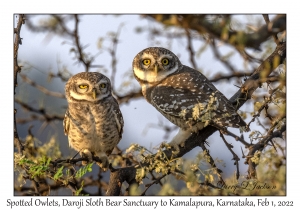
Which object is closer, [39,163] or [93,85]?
[39,163]

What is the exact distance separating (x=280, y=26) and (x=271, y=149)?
3.73ft

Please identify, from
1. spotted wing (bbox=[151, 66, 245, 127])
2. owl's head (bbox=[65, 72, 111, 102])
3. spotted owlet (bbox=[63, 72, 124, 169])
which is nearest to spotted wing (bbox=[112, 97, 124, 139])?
spotted owlet (bbox=[63, 72, 124, 169])

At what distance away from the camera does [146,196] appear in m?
2.29

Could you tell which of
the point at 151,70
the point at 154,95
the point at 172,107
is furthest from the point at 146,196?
the point at 151,70

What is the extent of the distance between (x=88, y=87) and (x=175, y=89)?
0.63 metres

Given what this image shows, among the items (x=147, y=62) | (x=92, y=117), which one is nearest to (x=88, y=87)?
(x=92, y=117)

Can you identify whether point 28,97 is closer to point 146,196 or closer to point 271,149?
point 146,196

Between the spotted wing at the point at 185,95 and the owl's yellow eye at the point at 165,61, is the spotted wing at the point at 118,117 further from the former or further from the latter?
the owl's yellow eye at the point at 165,61

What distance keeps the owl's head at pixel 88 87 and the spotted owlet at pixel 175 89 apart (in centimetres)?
40

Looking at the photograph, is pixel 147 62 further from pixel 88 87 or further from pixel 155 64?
pixel 88 87

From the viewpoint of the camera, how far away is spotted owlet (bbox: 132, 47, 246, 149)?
2725 millimetres

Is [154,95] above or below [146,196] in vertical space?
above

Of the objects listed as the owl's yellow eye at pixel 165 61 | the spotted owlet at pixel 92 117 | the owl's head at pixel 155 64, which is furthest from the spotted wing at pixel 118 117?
the owl's yellow eye at pixel 165 61

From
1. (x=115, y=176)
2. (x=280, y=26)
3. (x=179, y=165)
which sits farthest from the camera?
(x=115, y=176)
